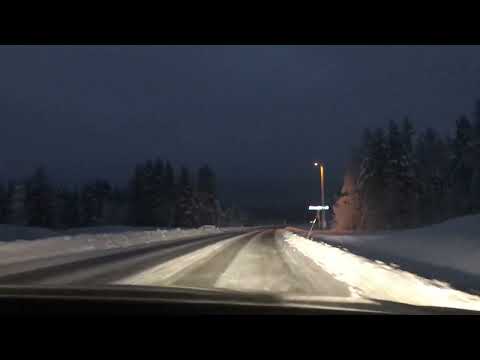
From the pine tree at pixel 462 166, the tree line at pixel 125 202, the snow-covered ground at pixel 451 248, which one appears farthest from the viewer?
the tree line at pixel 125 202

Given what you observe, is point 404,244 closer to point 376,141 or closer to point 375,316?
point 375,316

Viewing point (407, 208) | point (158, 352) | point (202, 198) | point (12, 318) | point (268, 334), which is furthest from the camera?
point (202, 198)

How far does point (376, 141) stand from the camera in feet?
226

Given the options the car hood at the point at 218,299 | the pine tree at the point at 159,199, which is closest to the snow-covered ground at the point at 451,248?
the car hood at the point at 218,299

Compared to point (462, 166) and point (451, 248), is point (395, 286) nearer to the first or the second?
point (451, 248)

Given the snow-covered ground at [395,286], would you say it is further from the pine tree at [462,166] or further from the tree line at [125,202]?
the tree line at [125,202]

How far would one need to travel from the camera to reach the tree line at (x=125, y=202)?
100938 millimetres

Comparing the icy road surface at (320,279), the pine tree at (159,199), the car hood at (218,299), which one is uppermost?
the pine tree at (159,199)

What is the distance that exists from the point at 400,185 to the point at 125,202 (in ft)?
288

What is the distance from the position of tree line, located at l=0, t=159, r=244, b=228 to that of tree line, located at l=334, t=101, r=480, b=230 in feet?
163

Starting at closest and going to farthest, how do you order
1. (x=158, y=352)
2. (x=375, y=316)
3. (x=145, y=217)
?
(x=158, y=352)
(x=375, y=316)
(x=145, y=217)

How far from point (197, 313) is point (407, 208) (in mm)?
68647

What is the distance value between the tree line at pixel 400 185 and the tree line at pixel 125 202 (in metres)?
49.7

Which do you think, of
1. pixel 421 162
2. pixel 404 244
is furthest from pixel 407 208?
pixel 404 244
